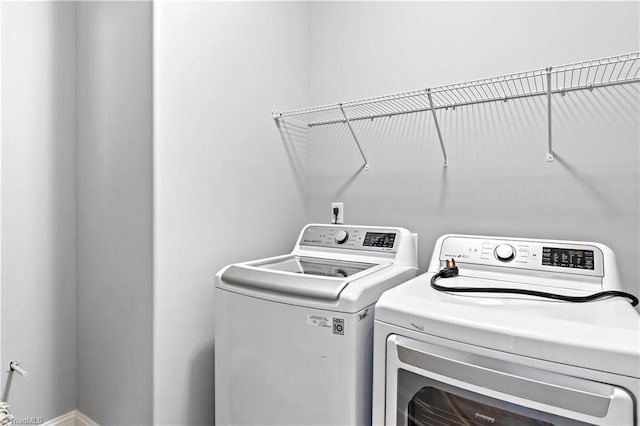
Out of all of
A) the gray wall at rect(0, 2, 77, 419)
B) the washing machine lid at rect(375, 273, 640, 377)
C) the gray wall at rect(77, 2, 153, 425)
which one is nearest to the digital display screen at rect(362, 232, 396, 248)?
the washing machine lid at rect(375, 273, 640, 377)

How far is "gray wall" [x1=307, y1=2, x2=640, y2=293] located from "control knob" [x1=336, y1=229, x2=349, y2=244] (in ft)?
0.89

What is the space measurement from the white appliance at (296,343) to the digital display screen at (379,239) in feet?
0.42

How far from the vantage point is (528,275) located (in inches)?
52.7

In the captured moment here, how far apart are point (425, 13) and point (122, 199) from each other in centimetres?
170

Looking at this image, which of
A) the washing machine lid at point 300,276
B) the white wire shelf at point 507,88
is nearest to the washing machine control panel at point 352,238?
the washing machine lid at point 300,276

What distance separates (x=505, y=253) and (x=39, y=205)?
2.04m

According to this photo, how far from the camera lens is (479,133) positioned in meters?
1.67

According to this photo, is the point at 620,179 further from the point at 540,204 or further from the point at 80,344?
the point at 80,344

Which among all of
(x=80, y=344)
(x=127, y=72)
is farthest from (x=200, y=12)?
(x=80, y=344)

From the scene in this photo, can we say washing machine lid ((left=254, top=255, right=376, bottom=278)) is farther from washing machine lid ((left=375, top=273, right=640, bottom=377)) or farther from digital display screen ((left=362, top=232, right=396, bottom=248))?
washing machine lid ((left=375, top=273, right=640, bottom=377))

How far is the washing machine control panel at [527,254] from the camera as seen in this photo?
128cm

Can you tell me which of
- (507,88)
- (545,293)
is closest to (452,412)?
(545,293)

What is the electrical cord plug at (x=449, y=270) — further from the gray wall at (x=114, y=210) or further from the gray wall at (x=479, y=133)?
the gray wall at (x=114, y=210)

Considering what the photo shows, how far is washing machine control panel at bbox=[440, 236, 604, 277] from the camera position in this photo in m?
1.28
